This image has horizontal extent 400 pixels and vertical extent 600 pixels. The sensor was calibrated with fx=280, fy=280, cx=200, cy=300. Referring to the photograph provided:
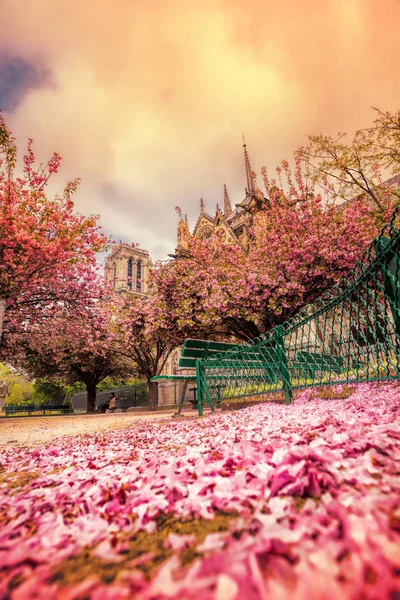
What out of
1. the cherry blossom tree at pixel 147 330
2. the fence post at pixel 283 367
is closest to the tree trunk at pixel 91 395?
the cherry blossom tree at pixel 147 330

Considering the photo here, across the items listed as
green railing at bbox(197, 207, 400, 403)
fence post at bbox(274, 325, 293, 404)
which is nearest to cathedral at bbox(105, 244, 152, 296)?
green railing at bbox(197, 207, 400, 403)

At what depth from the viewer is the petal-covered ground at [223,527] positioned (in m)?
0.78

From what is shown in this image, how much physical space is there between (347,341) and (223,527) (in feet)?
17.4

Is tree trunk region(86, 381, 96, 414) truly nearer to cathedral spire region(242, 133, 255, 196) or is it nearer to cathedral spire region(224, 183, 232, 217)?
cathedral spire region(242, 133, 255, 196)

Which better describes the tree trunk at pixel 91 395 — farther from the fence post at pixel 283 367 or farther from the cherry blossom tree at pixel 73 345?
the fence post at pixel 283 367

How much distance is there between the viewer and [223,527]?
1214 mm

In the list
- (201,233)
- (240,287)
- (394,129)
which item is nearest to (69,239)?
(240,287)

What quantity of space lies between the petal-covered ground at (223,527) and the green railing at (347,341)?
6.92 feet

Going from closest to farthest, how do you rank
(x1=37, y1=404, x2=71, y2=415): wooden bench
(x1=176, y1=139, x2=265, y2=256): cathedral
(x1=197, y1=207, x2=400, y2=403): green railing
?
(x1=197, y1=207, x2=400, y2=403): green railing < (x1=37, y1=404, x2=71, y2=415): wooden bench < (x1=176, y1=139, x2=265, y2=256): cathedral

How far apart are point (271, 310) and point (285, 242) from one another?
135 inches

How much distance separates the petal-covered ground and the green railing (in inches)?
83.0

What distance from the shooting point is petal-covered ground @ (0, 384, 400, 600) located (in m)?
0.78

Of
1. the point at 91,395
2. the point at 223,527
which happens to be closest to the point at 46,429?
the point at 223,527

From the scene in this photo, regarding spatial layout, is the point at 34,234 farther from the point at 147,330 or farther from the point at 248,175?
the point at 248,175
